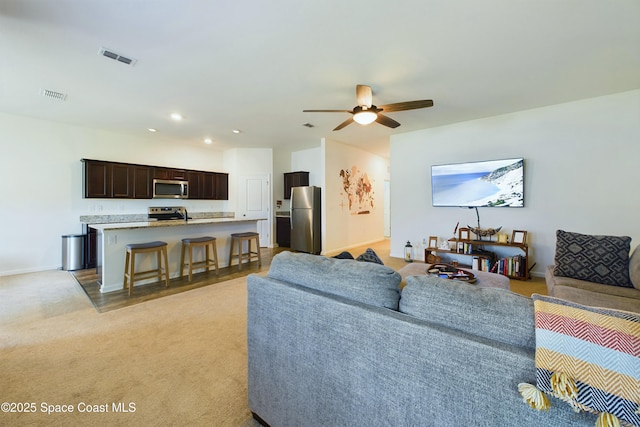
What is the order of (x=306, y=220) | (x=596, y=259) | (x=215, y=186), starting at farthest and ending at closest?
(x=215, y=186)
(x=306, y=220)
(x=596, y=259)

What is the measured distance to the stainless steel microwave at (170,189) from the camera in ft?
18.5

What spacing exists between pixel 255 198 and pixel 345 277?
5.89 meters

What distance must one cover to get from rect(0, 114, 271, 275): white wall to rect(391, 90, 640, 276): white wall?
20.8 ft

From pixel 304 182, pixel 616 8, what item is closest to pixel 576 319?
pixel 616 8

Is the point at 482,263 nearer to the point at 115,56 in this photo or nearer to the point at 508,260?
the point at 508,260

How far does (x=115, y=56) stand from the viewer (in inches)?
100

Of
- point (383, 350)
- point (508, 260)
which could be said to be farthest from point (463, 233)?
point (383, 350)

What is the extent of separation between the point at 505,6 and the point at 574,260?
237cm

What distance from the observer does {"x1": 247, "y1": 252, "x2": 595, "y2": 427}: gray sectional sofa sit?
0.79 m

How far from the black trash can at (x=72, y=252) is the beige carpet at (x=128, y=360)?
1425mm

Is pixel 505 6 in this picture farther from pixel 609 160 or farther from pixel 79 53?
pixel 79 53

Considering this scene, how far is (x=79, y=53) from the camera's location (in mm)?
2504

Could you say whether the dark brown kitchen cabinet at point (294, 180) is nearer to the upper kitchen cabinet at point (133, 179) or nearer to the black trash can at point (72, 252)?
the upper kitchen cabinet at point (133, 179)

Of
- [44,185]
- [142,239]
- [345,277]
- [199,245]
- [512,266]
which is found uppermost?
[44,185]
